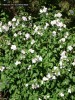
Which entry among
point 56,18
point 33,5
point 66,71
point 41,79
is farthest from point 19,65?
point 33,5

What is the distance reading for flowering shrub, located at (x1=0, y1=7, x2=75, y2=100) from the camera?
179 inches

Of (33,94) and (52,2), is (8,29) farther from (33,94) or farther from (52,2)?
(52,2)

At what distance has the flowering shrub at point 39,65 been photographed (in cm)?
454

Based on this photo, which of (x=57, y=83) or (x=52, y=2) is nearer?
(x=57, y=83)

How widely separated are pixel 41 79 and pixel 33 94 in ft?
0.72

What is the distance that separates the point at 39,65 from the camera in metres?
4.60

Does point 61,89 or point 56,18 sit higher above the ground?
point 56,18

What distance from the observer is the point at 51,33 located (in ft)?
16.1

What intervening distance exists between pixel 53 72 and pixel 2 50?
34.4 inches

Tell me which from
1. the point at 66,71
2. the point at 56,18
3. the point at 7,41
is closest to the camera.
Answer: the point at 66,71

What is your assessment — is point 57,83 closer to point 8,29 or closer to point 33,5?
point 8,29

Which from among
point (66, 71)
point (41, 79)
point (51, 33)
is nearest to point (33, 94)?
point (41, 79)

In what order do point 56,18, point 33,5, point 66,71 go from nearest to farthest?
1. point 66,71
2. point 56,18
3. point 33,5

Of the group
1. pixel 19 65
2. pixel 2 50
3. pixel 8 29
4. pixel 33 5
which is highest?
pixel 33 5
